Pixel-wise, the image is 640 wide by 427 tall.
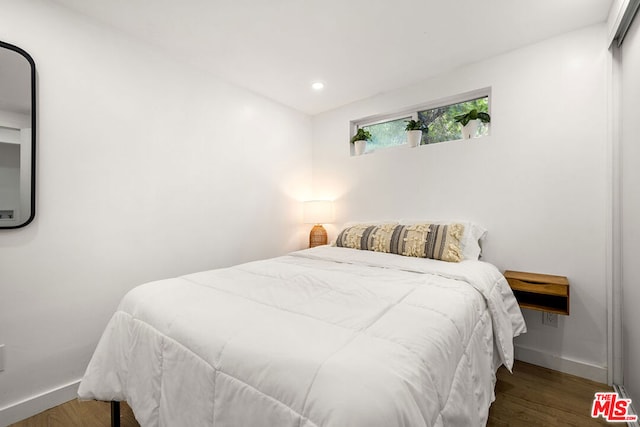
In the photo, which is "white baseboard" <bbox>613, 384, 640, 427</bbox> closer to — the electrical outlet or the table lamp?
the electrical outlet

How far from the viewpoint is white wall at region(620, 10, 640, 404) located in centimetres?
150

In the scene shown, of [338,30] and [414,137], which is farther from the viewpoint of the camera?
[414,137]

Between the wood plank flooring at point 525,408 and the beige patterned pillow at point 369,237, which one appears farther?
the beige patterned pillow at point 369,237

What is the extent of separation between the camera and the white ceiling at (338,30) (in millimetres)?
1728

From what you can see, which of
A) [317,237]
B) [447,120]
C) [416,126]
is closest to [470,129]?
[447,120]

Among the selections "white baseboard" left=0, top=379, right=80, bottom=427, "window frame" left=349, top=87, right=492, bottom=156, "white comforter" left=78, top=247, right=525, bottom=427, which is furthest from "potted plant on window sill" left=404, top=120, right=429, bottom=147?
"white baseboard" left=0, top=379, right=80, bottom=427

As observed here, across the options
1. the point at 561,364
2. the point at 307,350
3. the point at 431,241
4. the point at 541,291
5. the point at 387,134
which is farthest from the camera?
the point at 387,134

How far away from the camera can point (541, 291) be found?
1.87 metres

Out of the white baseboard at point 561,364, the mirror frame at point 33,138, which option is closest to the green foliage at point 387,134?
the white baseboard at point 561,364

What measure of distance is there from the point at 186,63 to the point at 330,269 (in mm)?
2066

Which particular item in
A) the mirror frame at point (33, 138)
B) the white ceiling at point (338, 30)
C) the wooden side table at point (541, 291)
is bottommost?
the wooden side table at point (541, 291)

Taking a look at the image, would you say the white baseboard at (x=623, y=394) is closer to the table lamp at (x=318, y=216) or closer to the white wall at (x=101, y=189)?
the table lamp at (x=318, y=216)

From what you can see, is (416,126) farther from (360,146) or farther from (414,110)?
(360,146)

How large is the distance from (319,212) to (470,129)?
1.68 meters
